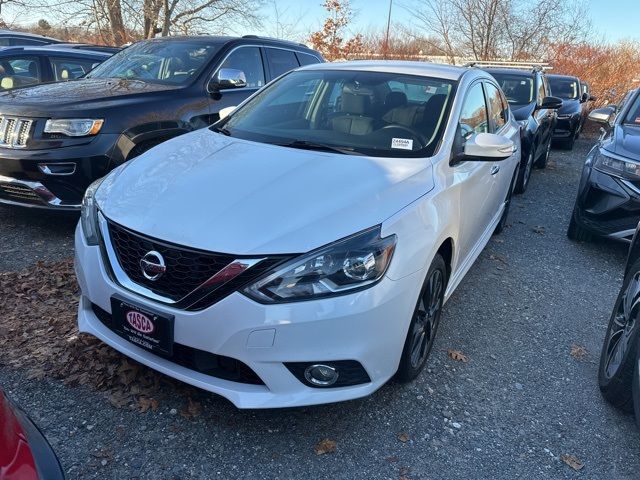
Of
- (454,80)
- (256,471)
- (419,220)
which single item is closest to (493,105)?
(454,80)

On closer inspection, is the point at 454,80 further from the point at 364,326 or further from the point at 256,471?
the point at 256,471

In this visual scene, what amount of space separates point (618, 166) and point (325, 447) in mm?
3919

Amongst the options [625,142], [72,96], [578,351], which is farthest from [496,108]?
[72,96]

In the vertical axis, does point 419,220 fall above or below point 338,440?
above

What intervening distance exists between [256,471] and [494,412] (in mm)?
1295

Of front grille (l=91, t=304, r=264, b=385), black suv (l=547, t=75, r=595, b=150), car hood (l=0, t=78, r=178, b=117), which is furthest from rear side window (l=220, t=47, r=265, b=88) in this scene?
black suv (l=547, t=75, r=595, b=150)

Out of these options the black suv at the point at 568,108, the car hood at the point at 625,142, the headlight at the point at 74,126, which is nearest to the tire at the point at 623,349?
the car hood at the point at 625,142

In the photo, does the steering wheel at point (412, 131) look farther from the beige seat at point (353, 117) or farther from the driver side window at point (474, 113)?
the driver side window at point (474, 113)

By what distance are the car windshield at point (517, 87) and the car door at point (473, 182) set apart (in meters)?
4.57

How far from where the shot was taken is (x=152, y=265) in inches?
84.2

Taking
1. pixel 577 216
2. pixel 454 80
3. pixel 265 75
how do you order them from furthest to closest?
pixel 265 75
pixel 577 216
pixel 454 80

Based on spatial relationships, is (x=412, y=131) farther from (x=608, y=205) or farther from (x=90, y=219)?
(x=608, y=205)

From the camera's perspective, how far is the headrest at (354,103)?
11.0 feet

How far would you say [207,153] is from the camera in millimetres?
2910
